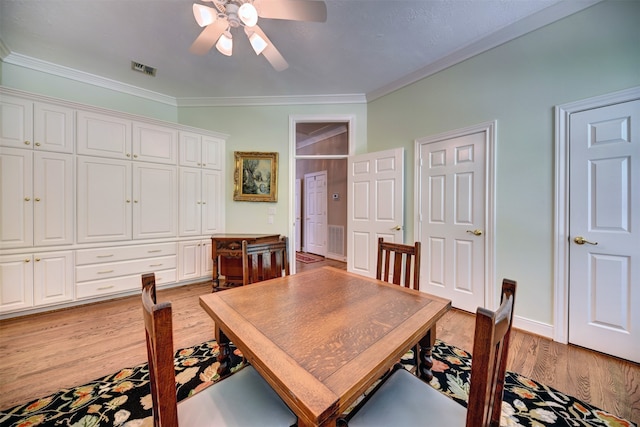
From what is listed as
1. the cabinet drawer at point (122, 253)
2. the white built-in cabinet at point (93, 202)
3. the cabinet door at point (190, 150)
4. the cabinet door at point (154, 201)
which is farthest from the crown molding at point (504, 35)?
the cabinet drawer at point (122, 253)

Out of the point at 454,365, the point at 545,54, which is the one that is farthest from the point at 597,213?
the point at 454,365

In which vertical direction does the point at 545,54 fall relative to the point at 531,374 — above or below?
above

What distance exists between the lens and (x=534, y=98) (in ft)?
7.29

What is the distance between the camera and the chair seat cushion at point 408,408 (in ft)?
2.81

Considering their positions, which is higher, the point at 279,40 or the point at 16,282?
the point at 279,40

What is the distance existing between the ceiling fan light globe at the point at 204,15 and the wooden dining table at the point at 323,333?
1.81 metres

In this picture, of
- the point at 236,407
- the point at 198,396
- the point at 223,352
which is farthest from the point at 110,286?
the point at 236,407

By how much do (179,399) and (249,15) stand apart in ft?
8.02

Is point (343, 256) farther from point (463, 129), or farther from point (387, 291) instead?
point (387, 291)

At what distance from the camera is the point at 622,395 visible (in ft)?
4.93

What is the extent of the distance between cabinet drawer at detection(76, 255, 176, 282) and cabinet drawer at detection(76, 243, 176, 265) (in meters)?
0.05

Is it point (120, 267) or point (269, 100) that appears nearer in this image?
point (120, 267)

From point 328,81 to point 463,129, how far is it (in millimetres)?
1815

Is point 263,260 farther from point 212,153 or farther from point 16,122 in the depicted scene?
point 16,122
